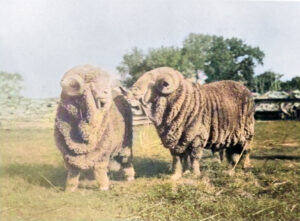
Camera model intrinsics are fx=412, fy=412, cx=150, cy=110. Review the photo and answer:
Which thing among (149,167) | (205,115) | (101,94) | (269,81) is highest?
(269,81)

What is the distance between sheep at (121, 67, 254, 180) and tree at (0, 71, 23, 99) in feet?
2.56

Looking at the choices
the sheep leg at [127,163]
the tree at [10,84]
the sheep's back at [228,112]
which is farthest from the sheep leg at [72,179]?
the sheep's back at [228,112]

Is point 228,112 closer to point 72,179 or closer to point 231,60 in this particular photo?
point 231,60

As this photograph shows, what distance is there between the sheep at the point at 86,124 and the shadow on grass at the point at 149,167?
0.25 metres

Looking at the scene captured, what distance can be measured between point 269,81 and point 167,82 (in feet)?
2.61

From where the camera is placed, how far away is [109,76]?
2.89m

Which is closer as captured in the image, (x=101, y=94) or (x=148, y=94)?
(x=101, y=94)

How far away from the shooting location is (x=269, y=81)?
3100mm

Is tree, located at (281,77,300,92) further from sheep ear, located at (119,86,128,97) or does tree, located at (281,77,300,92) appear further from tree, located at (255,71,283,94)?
sheep ear, located at (119,86,128,97)

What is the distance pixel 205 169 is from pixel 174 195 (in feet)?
1.17

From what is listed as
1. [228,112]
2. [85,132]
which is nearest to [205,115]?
[228,112]

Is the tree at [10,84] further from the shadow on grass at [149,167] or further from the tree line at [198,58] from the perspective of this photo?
the shadow on grass at [149,167]

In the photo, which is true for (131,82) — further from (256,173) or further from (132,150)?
(256,173)

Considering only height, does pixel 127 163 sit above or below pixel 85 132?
below
